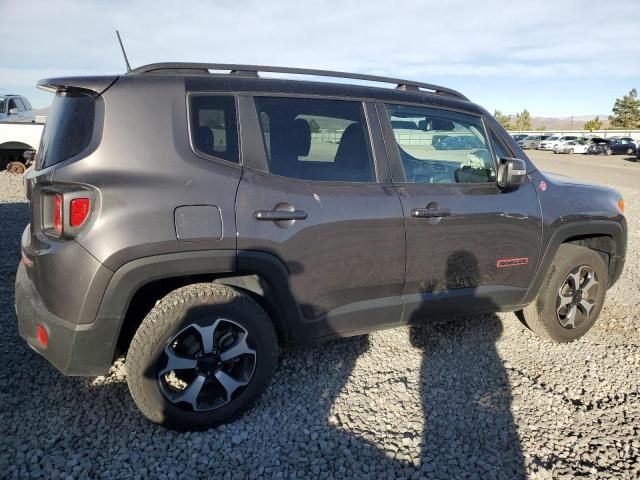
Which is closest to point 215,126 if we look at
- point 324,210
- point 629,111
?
point 324,210

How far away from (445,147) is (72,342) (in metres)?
2.58

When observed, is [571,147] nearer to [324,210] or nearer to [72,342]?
[324,210]

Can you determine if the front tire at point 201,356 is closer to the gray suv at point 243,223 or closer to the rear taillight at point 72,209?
the gray suv at point 243,223

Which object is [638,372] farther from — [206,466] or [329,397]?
[206,466]

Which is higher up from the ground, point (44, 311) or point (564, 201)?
point (564, 201)

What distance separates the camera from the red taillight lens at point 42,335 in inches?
92.4

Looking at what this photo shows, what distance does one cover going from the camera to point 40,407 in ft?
8.85

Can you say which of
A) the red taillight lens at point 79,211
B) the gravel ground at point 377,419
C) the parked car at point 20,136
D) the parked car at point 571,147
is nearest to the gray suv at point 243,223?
the red taillight lens at point 79,211

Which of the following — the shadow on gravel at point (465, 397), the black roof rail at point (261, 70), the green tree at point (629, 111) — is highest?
the green tree at point (629, 111)

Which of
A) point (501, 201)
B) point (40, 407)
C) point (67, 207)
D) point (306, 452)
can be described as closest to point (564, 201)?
point (501, 201)

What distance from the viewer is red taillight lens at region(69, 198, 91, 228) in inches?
85.8

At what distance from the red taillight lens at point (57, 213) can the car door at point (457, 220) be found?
5.97ft

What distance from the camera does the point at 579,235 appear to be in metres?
3.62

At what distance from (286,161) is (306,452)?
156 cm
